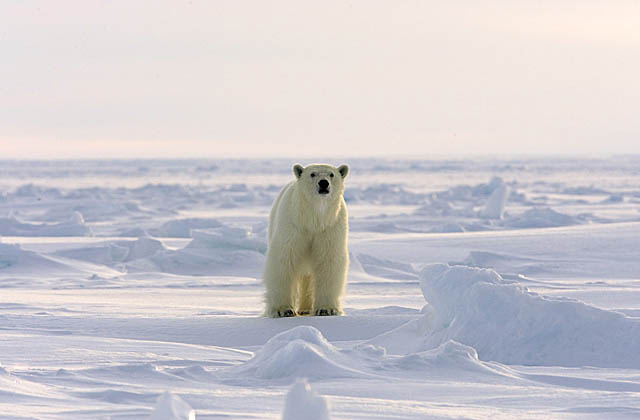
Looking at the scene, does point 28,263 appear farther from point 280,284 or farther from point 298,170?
point 298,170

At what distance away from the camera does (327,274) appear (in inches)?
223

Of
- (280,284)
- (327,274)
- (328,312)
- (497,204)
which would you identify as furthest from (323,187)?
(497,204)

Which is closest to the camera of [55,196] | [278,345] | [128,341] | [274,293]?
[278,345]

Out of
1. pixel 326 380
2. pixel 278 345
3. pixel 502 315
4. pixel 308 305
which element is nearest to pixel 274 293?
pixel 308 305

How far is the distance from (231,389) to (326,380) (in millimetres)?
335

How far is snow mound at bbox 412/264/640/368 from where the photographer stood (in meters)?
3.88

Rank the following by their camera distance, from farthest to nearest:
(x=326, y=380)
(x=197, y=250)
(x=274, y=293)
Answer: (x=197, y=250)
(x=274, y=293)
(x=326, y=380)

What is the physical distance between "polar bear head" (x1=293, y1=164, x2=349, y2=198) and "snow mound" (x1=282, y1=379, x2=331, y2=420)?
12.3ft

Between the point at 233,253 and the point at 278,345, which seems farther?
the point at 233,253

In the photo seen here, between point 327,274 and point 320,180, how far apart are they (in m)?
0.60

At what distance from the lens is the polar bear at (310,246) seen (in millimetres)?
5590

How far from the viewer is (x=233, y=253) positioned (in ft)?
32.9

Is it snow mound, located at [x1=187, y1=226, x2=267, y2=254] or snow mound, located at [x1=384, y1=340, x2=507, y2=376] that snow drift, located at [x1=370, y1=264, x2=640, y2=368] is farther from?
A: snow mound, located at [x1=187, y1=226, x2=267, y2=254]

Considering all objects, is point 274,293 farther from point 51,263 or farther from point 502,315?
point 51,263
